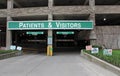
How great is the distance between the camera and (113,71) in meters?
16.5

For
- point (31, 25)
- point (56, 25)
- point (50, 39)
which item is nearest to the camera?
point (56, 25)

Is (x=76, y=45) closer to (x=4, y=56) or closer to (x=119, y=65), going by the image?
(x=4, y=56)

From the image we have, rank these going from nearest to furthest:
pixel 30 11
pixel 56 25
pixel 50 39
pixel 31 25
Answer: pixel 56 25
pixel 50 39
pixel 31 25
pixel 30 11

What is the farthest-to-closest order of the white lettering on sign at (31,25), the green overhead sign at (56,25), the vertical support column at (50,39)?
the white lettering on sign at (31,25) < the vertical support column at (50,39) < the green overhead sign at (56,25)

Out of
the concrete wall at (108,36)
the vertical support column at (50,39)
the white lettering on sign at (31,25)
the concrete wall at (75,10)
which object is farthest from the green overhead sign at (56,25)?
the concrete wall at (108,36)

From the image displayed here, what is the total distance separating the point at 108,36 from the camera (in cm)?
4650

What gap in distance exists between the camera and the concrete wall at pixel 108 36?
46.4m

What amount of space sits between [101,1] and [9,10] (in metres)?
18.6

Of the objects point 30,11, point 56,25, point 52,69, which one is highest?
point 30,11

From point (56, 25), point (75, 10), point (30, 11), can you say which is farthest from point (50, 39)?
point (75, 10)

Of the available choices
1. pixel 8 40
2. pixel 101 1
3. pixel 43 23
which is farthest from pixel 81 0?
pixel 8 40

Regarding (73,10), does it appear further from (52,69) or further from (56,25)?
(52,69)

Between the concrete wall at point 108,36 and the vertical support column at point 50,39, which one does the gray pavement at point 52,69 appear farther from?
the concrete wall at point 108,36

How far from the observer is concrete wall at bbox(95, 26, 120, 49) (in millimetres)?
Result: 46375
